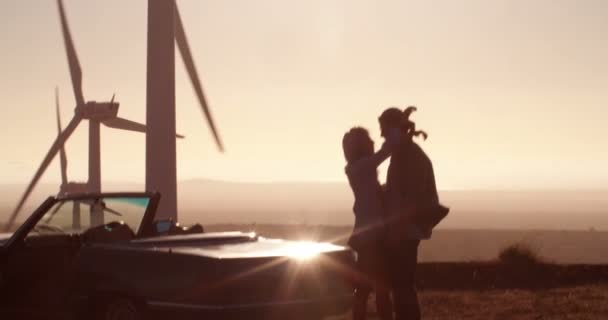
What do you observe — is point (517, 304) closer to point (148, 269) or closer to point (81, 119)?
point (148, 269)

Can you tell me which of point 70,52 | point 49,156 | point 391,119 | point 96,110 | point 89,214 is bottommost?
point 89,214

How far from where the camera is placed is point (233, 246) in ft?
22.9

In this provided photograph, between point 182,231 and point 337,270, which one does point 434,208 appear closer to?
point 337,270

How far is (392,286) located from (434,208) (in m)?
0.71

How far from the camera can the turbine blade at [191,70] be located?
71.7ft

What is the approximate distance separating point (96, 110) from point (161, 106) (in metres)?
10.1

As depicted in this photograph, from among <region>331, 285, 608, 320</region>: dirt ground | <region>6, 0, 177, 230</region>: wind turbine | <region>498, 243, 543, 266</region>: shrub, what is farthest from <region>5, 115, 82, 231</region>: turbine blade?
<region>331, 285, 608, 320</region>: dirt ground

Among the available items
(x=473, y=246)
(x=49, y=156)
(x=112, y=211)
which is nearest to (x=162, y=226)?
(x=112, y=211)

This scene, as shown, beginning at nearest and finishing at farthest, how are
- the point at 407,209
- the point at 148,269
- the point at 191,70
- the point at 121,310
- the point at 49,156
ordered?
the point at 148,269 → the point at 121,310 → the point at 407,209 → the point at 191,70 → the point at 49,156

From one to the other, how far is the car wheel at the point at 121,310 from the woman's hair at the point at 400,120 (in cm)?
245

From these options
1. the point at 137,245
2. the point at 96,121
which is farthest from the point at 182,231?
the point at 96,121

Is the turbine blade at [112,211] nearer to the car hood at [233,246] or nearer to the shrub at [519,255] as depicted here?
the car hood at [233,246]

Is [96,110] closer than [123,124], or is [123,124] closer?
[96,110]

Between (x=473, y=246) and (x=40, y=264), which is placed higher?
(x=473, y=246)
